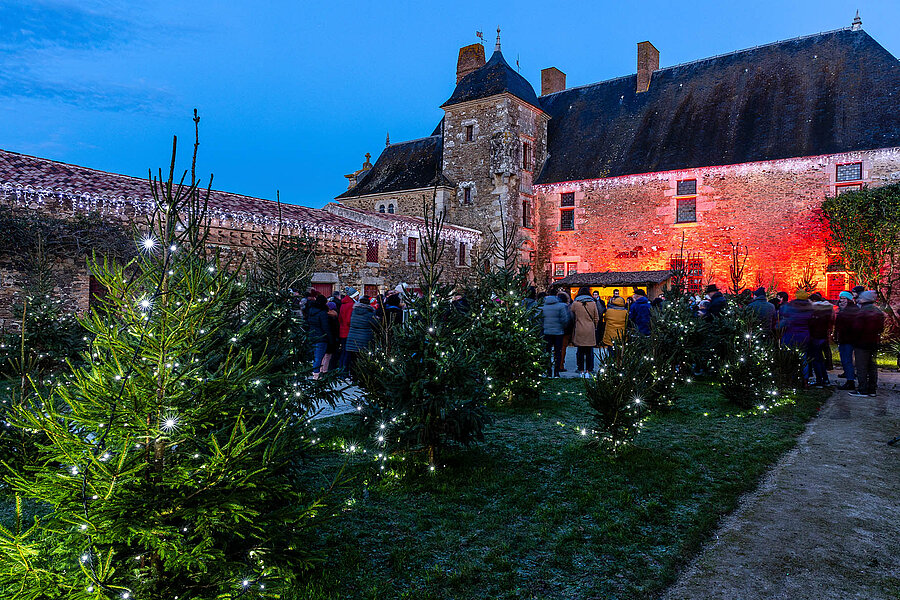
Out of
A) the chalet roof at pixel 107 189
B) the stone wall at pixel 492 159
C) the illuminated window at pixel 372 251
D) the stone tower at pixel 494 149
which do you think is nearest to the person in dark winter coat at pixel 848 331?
the chalet roof at pixel 107 189

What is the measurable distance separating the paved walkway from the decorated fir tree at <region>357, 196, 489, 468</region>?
2341 mm

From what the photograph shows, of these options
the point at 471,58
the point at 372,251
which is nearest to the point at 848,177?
the point at 372,251

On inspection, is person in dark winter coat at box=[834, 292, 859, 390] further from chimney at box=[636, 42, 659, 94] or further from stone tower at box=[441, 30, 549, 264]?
chimney at box=[636, 42, 659, 94]

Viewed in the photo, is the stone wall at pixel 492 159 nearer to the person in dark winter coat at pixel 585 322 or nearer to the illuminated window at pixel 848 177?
the illuminated window at pixel 848 177

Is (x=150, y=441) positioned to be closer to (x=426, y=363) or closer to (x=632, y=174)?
(x=426, y=363)

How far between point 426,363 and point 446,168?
2371cm

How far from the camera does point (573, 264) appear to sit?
86.0ft

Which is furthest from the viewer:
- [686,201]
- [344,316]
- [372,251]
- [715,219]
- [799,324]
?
[686,201]

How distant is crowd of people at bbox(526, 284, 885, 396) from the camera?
8555 millimetres

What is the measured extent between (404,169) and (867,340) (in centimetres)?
2492

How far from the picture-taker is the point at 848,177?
64.6ft

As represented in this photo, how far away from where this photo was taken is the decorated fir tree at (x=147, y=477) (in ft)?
7.04

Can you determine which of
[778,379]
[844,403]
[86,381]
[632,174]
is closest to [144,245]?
[86,381]

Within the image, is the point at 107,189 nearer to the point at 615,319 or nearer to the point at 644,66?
the point at 615,319
